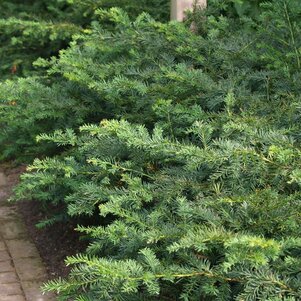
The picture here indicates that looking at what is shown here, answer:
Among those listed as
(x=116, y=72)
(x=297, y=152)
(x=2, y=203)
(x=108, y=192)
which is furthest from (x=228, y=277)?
(x=2, y=203)

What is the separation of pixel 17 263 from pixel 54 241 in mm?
342

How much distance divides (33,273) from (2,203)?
3.99 ft

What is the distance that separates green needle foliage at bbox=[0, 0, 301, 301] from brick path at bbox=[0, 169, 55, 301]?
1.05ft

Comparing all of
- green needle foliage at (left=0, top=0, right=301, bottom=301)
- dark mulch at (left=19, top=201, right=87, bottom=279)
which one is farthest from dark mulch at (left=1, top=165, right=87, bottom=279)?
green needle foliage at (left=0, top=0, right=301, bottom=301)

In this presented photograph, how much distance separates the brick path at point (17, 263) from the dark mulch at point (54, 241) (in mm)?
46

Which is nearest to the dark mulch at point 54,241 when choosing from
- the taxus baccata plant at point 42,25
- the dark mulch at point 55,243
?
the dark mulch at point 55,243

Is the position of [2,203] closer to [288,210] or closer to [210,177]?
[210,177]

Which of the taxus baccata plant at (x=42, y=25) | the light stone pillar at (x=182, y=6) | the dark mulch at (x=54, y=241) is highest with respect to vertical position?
the light stone pillar at (x=182, y=6)

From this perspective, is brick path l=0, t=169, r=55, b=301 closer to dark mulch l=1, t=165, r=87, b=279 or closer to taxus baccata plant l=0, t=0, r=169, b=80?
dark mulch l=1, t=165, r=87, b=279

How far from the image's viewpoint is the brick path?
4.14 metres

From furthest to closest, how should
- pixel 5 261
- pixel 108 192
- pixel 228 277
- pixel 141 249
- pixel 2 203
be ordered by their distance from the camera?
pixel 2 203 → pixel 5 261 → pixel 108 192 → pixel 141 249 → pixel 228 277

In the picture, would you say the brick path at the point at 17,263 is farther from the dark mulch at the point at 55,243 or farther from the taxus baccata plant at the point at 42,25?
the taxus baccata plant at the point at 42,25

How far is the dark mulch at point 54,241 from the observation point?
14.7 ft

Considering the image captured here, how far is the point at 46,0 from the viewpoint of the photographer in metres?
7.50
